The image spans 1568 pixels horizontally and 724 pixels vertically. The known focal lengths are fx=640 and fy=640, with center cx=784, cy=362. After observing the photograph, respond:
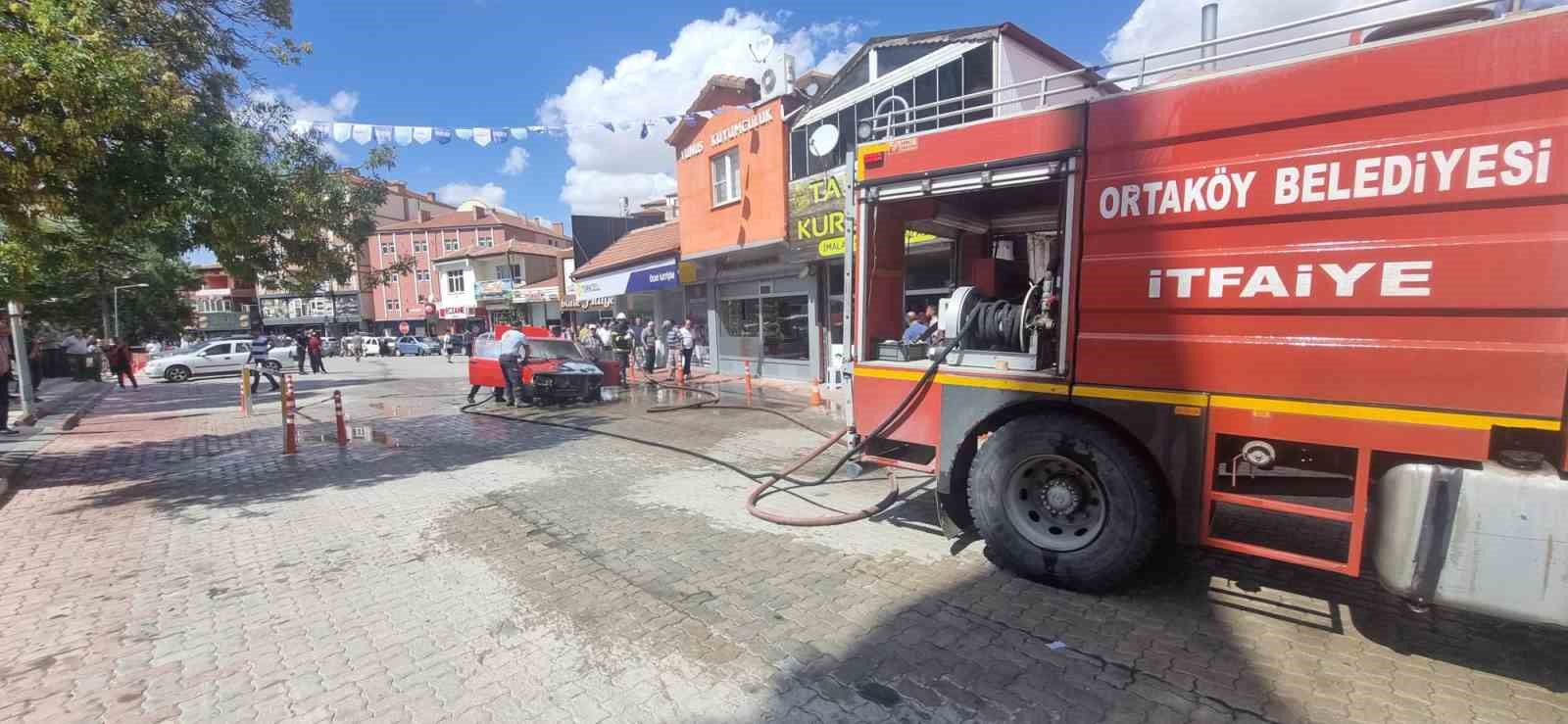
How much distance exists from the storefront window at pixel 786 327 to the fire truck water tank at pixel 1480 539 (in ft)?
41.7

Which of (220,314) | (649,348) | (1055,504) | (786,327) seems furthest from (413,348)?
(1055,504)

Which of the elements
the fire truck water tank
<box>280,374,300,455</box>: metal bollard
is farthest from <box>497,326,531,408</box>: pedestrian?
the fire truck water tank

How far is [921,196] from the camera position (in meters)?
4.39

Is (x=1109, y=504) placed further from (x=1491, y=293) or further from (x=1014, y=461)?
(x=1491, y=293)

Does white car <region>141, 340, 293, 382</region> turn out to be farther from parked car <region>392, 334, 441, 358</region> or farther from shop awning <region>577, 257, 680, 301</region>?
parked car <region>392, 334, 441, 358</region>

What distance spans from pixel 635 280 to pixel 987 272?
16.5m

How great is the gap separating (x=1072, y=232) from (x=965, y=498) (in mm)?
2025

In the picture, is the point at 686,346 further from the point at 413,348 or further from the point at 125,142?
the point at 413,348

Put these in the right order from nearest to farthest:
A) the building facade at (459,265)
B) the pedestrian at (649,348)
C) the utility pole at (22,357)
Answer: the utility pole at (22,357) < the pedestrian at (649,348) < the building facade at (459,265)

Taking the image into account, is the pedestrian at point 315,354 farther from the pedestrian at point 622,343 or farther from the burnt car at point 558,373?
the burnt car at point 558,373

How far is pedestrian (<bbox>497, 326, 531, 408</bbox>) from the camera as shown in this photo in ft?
39.4

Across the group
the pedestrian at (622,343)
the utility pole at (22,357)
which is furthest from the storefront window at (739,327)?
the utility pole at (22,357)

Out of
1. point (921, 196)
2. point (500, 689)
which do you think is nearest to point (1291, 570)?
point (921, 196)

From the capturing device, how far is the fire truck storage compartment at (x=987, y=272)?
412 cm
